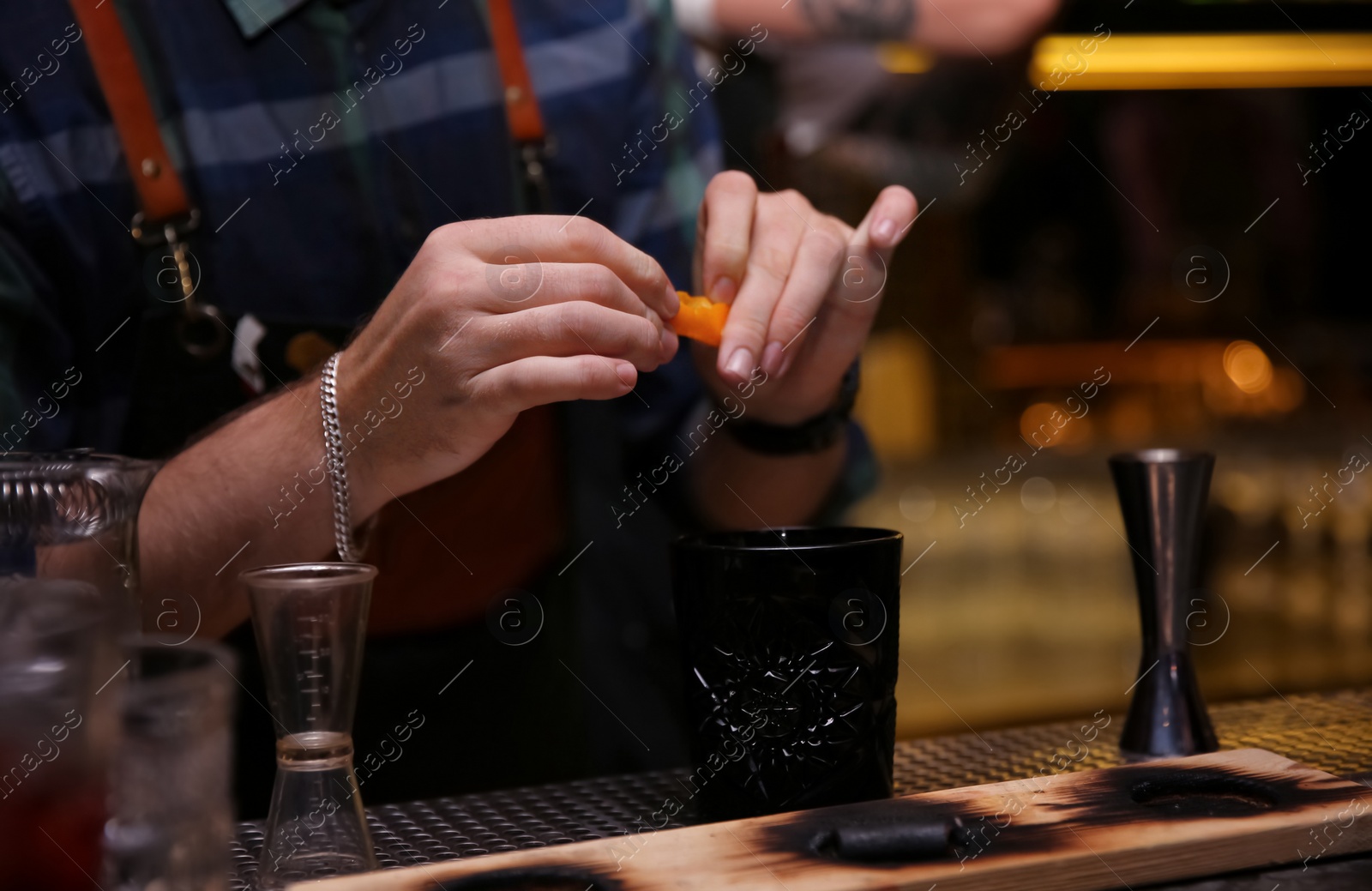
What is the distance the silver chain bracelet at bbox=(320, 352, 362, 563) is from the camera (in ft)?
3.00

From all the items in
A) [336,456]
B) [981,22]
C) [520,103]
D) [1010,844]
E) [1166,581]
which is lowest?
[1010,844]

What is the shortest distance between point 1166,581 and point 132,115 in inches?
37.4

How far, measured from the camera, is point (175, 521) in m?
0.96

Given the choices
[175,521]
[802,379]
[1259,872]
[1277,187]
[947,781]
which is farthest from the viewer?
[1277,187]

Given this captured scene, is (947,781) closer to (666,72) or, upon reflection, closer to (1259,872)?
(1259,872)

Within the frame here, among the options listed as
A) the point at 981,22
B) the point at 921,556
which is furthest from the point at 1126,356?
the point at 981,22

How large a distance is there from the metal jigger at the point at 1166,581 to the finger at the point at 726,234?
33 cm

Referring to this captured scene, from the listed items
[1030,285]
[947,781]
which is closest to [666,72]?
[947,781]

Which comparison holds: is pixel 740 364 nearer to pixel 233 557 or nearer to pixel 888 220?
pixel 888 220

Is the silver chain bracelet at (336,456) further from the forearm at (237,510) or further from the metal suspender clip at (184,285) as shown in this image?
the metal suspender clip at (184,285)

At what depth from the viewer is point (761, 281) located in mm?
981

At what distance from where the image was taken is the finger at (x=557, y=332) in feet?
2.71

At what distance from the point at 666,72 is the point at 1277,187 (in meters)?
1.95

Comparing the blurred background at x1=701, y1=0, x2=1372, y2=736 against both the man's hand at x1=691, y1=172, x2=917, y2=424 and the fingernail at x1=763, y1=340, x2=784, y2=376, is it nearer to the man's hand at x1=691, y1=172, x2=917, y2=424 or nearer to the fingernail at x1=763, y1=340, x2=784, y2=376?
the man's hand at x1=691, y1=172, x2=917, y2=424
